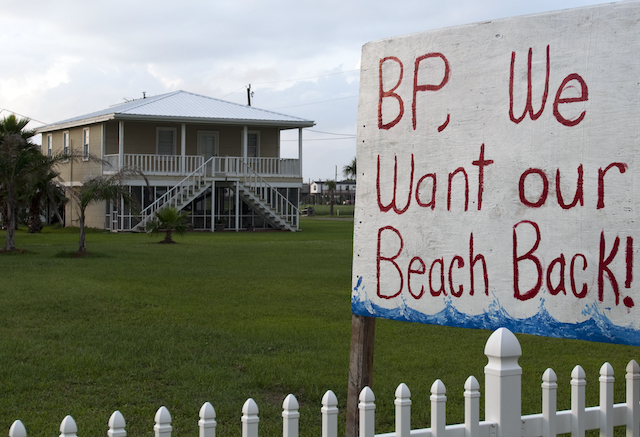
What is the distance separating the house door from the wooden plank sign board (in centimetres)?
3123

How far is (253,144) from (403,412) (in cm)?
3271

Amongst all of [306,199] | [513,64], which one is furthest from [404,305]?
[306,199]

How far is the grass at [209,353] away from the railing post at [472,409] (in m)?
2.30

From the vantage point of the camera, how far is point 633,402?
337cm

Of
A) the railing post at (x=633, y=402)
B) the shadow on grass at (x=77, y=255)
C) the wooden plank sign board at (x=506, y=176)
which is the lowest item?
the shadow on grass at (x=77, y=255)

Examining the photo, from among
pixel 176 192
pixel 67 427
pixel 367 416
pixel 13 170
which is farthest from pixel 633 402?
pixel 176 192

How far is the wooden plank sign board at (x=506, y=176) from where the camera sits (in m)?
2.72

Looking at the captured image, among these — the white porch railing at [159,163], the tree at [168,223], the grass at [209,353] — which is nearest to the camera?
Result: the grass at [209,353]

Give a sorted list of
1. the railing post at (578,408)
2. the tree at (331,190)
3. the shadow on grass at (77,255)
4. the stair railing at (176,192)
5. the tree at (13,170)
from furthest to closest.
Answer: the tree at (331,190)
the stair railing at (176,192)
the tree at (13,170)
the shadow on grass at (77,255)
the railing post at (578,408)

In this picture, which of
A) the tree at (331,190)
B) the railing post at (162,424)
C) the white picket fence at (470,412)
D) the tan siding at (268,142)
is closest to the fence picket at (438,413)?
the white picket fence at (470,412)

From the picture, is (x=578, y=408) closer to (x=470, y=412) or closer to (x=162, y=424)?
(x=470, y=412)

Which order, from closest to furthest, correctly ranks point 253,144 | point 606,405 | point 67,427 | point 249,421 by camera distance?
point 67,427
point 249,421
point 606,405
point 253,144

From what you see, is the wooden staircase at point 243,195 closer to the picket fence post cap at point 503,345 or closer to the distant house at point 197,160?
the distant house at point 197,160

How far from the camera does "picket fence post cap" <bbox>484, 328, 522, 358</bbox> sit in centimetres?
284
